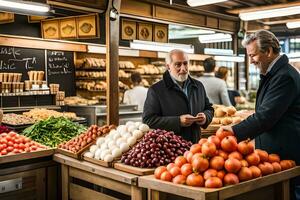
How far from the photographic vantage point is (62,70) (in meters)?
10.5

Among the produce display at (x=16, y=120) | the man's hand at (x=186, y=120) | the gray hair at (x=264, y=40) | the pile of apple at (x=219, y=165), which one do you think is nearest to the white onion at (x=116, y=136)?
the man's hand at (x=186, y=120)

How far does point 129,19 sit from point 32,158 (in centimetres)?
476

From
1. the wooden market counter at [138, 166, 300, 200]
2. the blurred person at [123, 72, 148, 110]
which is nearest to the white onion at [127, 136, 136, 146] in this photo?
the wooden market counter at [138, 166, 300, 200]

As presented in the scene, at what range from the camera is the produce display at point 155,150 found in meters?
3.41

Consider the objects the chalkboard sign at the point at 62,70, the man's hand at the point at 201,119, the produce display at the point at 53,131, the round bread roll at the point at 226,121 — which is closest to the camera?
the man's hand at the point at 201,119

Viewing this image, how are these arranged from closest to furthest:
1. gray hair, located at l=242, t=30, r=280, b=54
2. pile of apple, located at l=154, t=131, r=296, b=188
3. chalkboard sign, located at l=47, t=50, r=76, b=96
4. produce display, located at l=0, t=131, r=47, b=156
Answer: pile of apple, located at l=154, t=131, r=296, b=188
gray hair, located at l=242, t=30, r=280, b=54
produce display, located at l=0, t=131, r=47, b=156
chalkboard sign, located at l=47, t=50, r=76, b=96

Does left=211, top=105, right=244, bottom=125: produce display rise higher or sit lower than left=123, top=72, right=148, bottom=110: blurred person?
lower

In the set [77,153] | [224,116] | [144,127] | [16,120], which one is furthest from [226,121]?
[16,120]

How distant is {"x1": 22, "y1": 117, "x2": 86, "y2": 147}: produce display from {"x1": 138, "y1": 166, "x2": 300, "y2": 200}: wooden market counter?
2220 millimetres

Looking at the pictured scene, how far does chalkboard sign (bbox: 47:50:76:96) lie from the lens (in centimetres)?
1020

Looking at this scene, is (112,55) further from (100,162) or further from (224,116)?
(100,162)

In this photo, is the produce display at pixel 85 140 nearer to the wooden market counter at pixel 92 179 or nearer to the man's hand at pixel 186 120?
Answer: the wooden market counter at pixel 92 179

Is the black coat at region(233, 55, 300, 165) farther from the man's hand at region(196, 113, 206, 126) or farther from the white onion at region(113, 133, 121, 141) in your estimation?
the white onion at region(113, 133, 121, 141)

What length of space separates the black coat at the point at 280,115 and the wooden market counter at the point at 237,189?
0.21 metres
